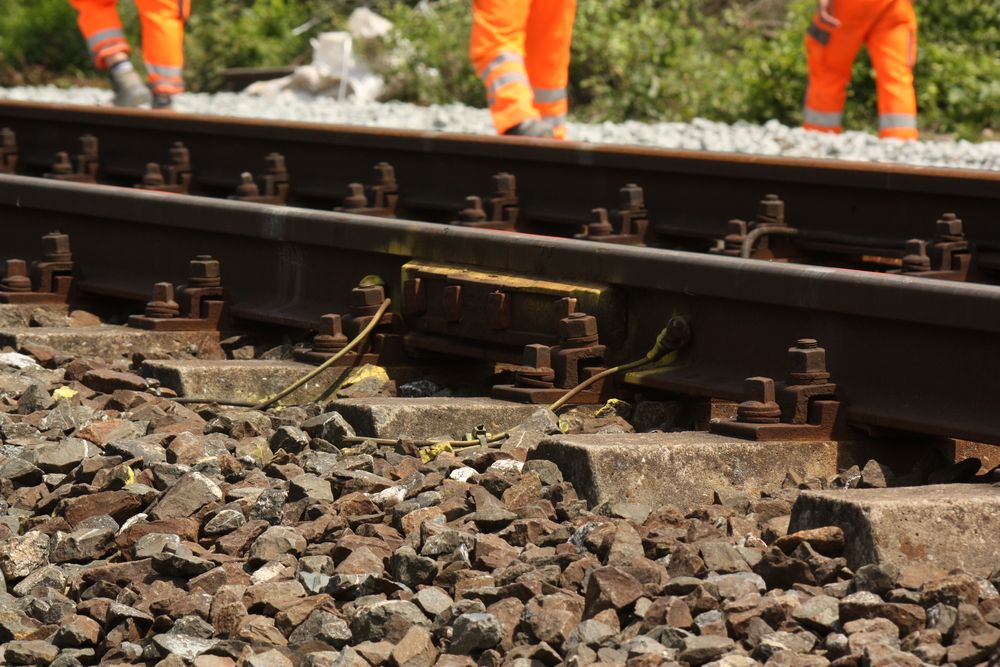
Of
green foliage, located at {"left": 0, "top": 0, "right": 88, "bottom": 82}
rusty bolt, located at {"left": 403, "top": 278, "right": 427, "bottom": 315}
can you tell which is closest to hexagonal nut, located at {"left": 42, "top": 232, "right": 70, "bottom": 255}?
rusty bolt, located at {"left": 403, "top": 278, "right": 427, "bottom": 315}

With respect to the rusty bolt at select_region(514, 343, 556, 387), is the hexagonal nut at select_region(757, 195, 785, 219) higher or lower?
higher

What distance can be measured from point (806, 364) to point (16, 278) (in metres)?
3.53

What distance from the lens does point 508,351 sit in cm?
530

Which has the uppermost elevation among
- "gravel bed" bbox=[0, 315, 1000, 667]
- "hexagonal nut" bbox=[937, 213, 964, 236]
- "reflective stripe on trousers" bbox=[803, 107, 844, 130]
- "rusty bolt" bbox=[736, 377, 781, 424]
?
"reflective stripe on trousers" bbox=[803, 107, 844, 130]

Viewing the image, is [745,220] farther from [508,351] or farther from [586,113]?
[586,113]

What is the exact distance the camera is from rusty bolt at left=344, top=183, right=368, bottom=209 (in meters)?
7.94

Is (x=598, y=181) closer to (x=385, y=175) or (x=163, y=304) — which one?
(x=385, y=175)

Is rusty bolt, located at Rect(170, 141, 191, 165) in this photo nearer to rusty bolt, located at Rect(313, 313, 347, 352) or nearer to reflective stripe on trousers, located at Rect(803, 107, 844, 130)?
rusty bolt, located at Rect(313, 313, 347, 352)

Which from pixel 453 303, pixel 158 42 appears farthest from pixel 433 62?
pixel 453 303

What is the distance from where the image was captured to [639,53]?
17344 mm

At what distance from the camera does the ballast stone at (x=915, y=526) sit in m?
3.42

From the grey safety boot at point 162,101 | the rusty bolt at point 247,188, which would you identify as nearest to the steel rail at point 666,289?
the rusty bolt at point 247,188

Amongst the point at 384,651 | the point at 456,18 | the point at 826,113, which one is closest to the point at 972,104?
the point at 826,113

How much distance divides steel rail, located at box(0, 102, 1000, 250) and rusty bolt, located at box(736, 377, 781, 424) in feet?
6.69
